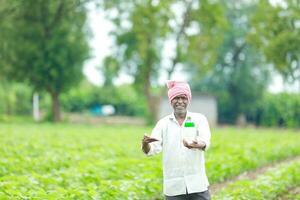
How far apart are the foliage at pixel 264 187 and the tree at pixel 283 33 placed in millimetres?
9279

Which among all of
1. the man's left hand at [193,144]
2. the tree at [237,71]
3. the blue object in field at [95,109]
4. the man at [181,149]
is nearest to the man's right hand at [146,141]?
the man at [181,149]

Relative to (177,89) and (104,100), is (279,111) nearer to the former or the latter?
(104,100)

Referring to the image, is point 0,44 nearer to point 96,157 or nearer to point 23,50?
point 23,50

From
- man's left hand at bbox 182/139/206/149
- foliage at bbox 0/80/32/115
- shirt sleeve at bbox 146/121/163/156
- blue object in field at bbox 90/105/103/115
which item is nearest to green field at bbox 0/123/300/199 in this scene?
shirt sleeve at bbox 146/121/163/156

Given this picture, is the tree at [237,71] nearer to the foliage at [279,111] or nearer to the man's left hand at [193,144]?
the foliage at [279,111]

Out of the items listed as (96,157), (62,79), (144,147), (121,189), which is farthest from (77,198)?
(62,79)

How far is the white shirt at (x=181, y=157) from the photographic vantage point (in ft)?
19.9

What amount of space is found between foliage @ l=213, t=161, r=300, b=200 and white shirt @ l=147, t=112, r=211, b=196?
10.9ft

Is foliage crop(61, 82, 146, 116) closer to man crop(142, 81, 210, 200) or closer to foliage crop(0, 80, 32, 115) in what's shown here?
foliage crop(0, 80, 32, 115)

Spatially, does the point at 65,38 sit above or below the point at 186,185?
above

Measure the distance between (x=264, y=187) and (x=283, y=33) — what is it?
1299 cm

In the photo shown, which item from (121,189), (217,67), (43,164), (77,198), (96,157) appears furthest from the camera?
(217,67)

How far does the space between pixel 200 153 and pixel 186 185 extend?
383mm

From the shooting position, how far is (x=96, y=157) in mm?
16094
